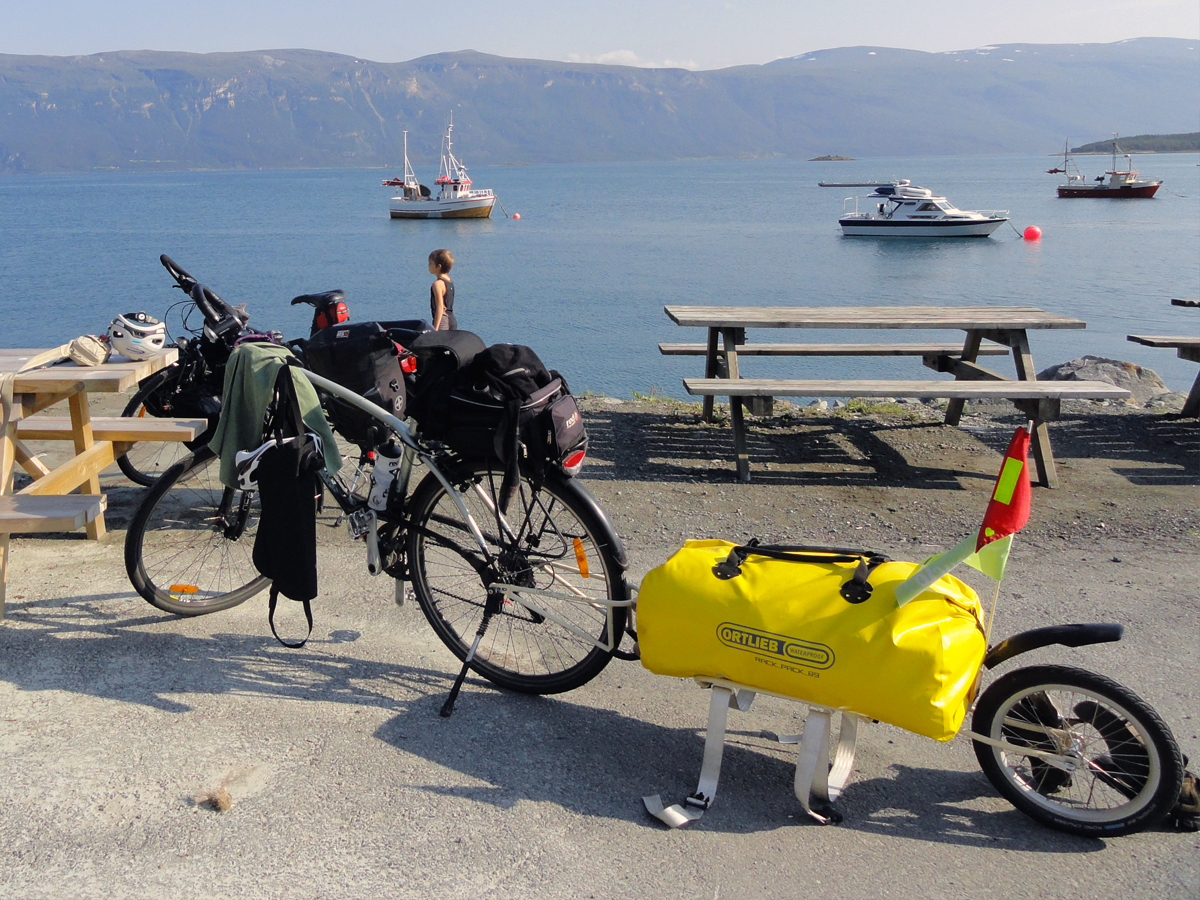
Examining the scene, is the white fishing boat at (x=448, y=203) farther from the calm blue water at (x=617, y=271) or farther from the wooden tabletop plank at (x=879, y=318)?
the wooden tabletop plank at (x=879, y=318)

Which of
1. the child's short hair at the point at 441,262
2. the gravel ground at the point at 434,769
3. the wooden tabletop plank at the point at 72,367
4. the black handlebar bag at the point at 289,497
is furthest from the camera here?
the child's short hair at the point at 441,262

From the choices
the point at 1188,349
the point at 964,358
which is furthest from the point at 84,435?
the point at 1188,349

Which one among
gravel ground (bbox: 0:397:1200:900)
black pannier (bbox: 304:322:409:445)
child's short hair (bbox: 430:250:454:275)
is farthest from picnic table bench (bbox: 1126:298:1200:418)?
black pannier (bbox: 304:322:409:445)

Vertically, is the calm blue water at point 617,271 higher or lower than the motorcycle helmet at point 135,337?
lower

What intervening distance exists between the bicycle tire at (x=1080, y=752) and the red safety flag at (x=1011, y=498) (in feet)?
1.42

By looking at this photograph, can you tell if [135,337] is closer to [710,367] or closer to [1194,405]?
[710,367]

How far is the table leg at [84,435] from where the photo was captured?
4.79 meters

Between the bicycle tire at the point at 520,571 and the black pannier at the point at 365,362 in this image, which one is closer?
the bicycle tire at the point at 520,571

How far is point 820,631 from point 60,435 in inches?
181

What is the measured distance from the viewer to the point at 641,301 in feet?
97.9

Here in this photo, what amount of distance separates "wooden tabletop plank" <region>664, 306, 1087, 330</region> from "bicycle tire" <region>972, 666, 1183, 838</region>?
179 inches

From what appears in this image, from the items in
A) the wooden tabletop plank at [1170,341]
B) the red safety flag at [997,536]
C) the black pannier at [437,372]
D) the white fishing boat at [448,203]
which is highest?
the white fishing boat at [448,203]

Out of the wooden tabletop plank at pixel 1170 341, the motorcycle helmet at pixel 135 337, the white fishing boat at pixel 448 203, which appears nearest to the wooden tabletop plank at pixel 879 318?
the wooden tabletop plank at pixel 1170 341

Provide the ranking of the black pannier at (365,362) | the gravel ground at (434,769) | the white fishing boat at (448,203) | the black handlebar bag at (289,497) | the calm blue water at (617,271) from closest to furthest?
the gravel ground at (434,769) < the black handlebar bag at (289,497) < the black pannier at (365,362) < the calm blue water at (617,271) < the white fishing boat at (448,203)
